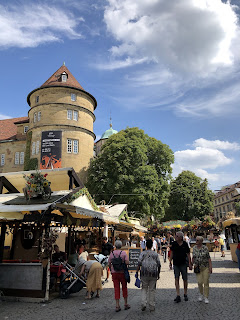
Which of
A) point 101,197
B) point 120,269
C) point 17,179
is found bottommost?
point 120,269

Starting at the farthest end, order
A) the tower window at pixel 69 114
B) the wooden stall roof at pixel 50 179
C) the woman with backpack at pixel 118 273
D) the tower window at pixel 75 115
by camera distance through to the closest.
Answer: the tower window at pixel 75 115, the tower window at pixel 69 114, the wooden stall roof at pixel 50 179, the woman with backpack at pixel 118 273

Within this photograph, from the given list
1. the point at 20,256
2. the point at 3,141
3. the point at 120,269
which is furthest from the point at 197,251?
the point at 3,141

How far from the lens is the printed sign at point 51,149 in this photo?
37.2m

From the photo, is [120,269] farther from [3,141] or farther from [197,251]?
[3,141]

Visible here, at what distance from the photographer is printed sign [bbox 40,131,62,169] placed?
37.2m

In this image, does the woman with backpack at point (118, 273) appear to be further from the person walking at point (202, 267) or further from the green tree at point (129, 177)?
the green tree at point (129, 177)

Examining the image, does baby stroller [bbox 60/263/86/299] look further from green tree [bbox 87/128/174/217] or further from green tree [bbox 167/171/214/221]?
green tree [bbox 167/171/214/221]

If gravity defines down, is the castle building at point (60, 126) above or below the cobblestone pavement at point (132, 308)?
above

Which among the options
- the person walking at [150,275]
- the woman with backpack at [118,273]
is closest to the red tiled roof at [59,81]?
the woman with backpack at [118,273]

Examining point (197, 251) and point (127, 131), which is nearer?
point (197, 251)

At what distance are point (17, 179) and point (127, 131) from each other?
26842mm

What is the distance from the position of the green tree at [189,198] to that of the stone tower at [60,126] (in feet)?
69.3

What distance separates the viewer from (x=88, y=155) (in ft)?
135

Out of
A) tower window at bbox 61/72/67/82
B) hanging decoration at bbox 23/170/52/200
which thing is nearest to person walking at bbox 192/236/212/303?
hanging decoration at bbox 23/170/52/200
